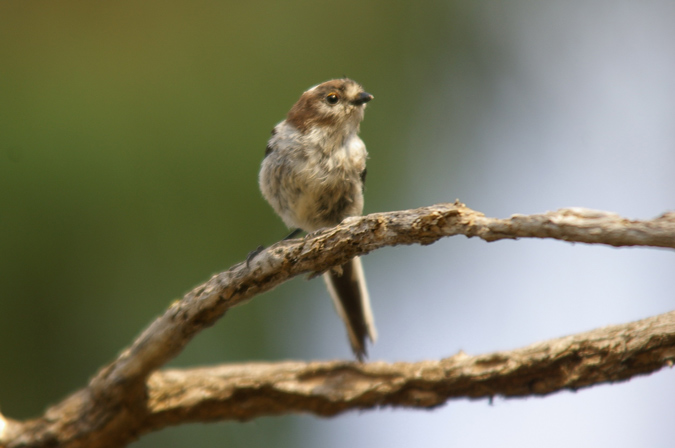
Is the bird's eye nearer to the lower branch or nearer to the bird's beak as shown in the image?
the bird's beak

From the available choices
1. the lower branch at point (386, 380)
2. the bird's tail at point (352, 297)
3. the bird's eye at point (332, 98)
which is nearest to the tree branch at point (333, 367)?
the lower branch at point (386, 380)

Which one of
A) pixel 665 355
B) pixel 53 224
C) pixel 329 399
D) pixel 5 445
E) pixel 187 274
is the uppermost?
pixel 53 224

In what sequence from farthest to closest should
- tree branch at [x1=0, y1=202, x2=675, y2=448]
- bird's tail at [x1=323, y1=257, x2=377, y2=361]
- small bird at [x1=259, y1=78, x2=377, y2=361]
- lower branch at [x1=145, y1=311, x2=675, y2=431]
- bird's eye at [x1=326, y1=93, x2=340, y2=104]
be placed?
bird's tail at [x1=323, y1=257, x2=377, y2=361] < bird's eye at [x1=326, y1=93, x2=340, y2=104] < small bird at [x1=259, y1=78, x2=377, y2=361] < lower branch at [x1=145, y1=311, x2=675, y2=431] < tree branch at [x1=0, y1=202, x2=675, y2=448]

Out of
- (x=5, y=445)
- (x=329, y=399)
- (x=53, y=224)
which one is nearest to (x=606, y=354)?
(x=329, y=399)

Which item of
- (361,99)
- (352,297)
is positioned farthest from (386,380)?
(361,99)

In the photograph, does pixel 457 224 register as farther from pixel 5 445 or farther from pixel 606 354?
pixel 5 445

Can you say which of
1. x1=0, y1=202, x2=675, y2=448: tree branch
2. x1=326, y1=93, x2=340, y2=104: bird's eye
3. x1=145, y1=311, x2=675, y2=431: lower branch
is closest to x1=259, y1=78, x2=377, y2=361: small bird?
x1=326, y1=93, x2=340, y2=104: bird's eye

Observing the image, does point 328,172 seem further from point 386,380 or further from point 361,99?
point 386,380
